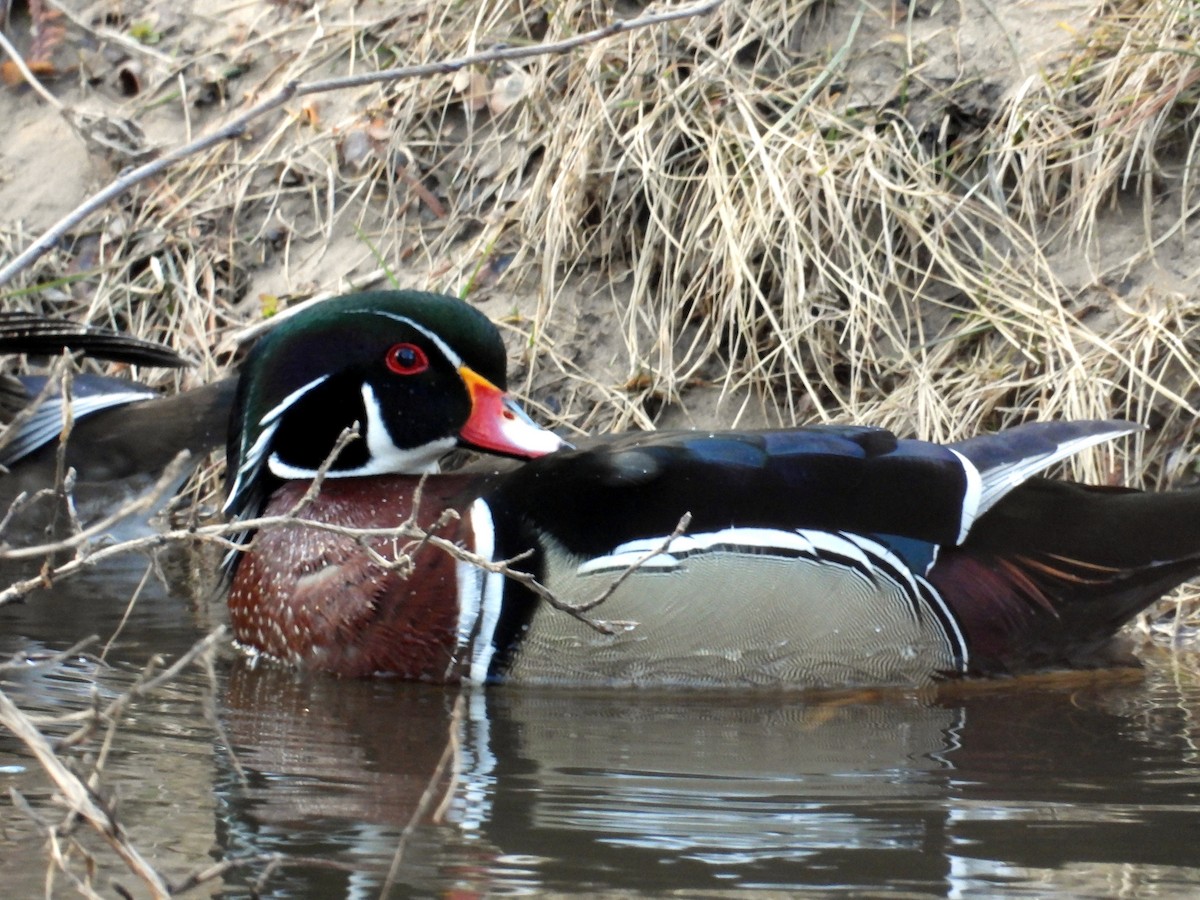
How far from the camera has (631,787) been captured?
9.65ft

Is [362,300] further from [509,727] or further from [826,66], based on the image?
[826,66]

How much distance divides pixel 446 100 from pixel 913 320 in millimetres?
1816

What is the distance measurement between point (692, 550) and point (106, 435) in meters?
2.23

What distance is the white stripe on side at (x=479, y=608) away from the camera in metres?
3.75

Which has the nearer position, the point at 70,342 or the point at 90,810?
the point at 90,810

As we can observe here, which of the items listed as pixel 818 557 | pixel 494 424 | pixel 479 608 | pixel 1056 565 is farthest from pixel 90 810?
pixel 1056 565

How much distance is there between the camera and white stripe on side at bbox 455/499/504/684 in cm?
375

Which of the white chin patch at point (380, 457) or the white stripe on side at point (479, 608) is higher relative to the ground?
the white chin patch at point (380, 457)

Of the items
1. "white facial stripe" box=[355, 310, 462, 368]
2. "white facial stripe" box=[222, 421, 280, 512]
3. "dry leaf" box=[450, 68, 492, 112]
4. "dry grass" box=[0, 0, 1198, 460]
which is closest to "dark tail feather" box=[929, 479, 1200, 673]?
"dry grass" box=[0, 0, 1198, 460]

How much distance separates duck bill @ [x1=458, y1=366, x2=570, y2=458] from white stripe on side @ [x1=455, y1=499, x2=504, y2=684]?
1.08ft

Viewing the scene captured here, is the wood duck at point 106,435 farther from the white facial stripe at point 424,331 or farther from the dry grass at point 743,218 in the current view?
the white facial stripe at point 424,331

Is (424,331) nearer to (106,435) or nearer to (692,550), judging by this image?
(692,550)

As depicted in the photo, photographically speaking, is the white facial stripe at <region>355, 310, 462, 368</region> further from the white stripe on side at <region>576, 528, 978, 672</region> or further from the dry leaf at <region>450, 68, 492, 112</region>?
the dry leaf at <region>450, 68, 492, 112</region>

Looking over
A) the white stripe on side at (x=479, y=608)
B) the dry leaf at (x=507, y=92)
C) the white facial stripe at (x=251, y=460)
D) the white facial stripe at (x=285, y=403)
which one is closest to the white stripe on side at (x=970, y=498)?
the white stripe on side at (x=479, y=608)
